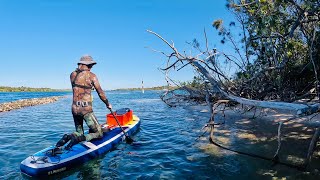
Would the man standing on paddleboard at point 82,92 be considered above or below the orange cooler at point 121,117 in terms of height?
above

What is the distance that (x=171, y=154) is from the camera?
1085cm

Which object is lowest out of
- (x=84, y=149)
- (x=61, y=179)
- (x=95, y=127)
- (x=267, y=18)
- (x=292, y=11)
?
(x=61, y=179)

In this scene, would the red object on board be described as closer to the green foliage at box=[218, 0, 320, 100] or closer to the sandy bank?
the sandy bank

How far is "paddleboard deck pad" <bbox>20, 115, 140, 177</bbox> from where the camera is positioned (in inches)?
320

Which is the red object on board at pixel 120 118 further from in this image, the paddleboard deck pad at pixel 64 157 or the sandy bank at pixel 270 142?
the sandy bank at pixel 270 142

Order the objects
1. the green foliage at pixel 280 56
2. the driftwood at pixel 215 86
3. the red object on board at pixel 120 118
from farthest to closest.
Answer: the red object on board at pixel 120 118, the green foliage at pixel 280 56, the driftwood at pixel 215 86

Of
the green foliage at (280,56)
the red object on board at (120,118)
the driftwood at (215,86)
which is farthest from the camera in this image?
the red object on board at (120,118)

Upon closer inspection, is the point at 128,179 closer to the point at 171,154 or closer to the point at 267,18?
the point at 171,154

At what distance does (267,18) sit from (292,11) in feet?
6.68

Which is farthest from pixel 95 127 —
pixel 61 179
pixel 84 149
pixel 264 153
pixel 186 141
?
pixel 264 153

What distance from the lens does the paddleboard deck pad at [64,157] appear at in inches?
320

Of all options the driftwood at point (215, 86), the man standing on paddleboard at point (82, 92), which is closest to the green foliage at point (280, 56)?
the driftwood at point (215, 86)

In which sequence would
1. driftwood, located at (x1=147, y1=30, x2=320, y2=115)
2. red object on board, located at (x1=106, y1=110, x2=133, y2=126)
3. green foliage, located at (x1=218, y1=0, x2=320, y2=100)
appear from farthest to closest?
red object on board, located at (x1=106, y1=110, x2=133, y2=126)
green foliage, located at (x1=218, y1=0, x2=320, y2=100)
driftwood, located at (x1=147, y1=30, x2=320, y2=115)

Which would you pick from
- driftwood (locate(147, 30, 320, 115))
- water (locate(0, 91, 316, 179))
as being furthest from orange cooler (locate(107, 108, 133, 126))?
driftwood (locate(147, 30, 320, 115))
